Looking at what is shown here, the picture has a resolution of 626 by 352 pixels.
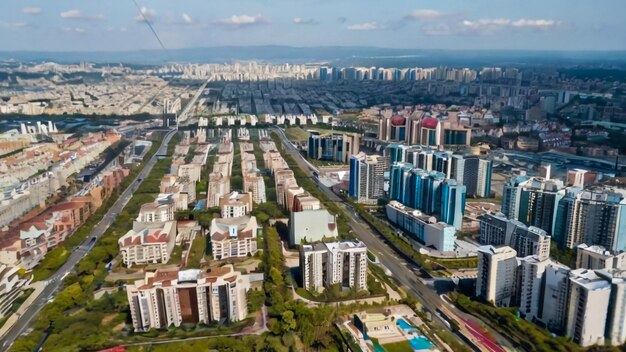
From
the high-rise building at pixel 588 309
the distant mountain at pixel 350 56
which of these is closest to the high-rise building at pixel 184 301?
the high-rise building at pixel 588 309

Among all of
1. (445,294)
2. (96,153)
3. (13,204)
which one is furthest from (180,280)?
(96,153)

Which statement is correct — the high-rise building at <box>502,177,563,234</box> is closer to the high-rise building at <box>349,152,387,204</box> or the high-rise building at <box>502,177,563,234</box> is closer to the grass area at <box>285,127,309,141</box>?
the high-rise building at <box>349,152,387,204</box>

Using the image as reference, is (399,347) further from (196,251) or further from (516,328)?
(196,251)

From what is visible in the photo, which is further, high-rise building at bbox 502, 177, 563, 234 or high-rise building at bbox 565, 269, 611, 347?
high-rise building at bbox 502, 177, 563, 234

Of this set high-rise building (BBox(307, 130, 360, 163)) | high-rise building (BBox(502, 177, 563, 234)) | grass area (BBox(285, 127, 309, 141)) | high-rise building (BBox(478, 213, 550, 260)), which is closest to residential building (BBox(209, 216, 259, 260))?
high-rise building (BBox(478, 213, 550, 260))

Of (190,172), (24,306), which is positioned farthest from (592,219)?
(24,306)

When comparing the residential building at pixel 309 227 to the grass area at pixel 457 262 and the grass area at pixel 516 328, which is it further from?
the grass area at pixel 516 328

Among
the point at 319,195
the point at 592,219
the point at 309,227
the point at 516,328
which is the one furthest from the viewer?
the point at 319,195

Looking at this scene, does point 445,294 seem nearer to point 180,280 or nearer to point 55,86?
point 180,280
